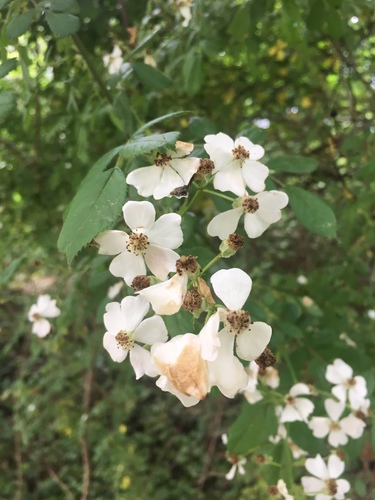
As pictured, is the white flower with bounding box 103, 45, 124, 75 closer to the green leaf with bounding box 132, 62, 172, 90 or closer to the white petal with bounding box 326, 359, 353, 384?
the green leaf with bounding box 132, 62, 172, 90

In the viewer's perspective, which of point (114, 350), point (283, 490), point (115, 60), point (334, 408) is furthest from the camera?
point (115, 60)

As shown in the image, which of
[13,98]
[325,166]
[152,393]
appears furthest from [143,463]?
[13,98]

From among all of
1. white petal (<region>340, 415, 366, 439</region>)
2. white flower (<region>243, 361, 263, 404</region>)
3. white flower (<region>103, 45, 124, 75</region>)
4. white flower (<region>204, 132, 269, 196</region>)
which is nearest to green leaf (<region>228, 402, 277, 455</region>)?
white flower (<region>243, 361, 263, 404</region>)

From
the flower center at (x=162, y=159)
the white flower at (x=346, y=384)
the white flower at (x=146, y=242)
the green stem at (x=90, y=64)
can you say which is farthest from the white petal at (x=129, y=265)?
the white flower at (x=346, y=384)

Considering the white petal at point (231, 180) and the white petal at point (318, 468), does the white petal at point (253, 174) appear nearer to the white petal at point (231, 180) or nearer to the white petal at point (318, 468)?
the white petal at point (231, 180)

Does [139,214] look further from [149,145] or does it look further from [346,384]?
[346,384]

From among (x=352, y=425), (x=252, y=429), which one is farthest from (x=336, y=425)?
(x=252, y=429)

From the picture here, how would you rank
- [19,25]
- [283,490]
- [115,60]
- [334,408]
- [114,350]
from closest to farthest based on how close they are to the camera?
[114,350] → [19,25] → [283,490] → [334,408] → [115,60]

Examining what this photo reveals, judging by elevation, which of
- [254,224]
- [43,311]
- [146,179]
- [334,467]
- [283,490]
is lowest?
[334,467]
